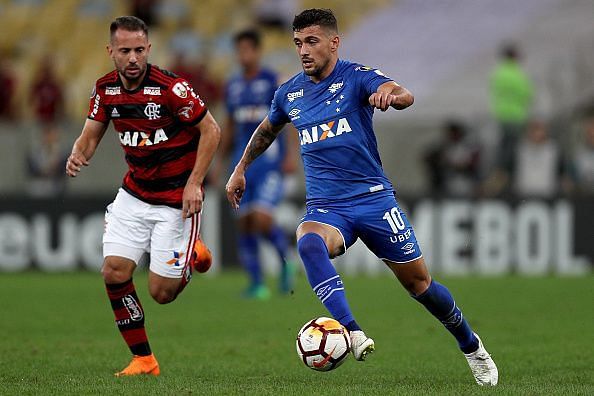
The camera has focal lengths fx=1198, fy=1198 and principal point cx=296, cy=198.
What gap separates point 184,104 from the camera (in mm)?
8023

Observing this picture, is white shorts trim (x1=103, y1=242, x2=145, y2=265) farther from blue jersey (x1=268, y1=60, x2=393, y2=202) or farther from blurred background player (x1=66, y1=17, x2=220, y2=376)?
blue jersey (x1=268, y1=60, x2=393, y2=202)

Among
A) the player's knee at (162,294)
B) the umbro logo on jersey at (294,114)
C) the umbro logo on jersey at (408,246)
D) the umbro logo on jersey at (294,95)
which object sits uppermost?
the umbro logo on jersey at (294,95)

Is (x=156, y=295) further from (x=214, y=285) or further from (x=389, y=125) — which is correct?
(x=389, y=125)

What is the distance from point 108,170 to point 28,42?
6041 mm

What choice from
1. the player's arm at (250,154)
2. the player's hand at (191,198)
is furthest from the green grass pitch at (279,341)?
the player's arm at (250,154)

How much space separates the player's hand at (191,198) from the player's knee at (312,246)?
109 cm

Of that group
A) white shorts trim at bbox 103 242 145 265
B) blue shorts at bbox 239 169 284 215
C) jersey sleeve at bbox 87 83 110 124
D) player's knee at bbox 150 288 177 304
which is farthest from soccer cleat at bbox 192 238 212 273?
blue shorts at bbox 239 169 284 215

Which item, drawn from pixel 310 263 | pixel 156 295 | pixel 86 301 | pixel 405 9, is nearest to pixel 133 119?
pixel 156 295

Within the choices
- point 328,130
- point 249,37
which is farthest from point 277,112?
point 249,37

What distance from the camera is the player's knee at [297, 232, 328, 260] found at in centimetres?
708

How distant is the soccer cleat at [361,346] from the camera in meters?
6.66

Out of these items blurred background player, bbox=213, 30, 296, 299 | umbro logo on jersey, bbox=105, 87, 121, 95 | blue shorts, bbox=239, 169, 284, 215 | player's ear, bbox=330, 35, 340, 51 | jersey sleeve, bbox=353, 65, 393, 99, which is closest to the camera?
jersey sleeve, bbox=353, 65, 393, 99

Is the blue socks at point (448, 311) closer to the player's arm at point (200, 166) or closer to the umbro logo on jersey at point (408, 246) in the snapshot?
the umbro logo on jersey at point (408, 246)

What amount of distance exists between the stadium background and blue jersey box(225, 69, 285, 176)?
1649 millimetres
